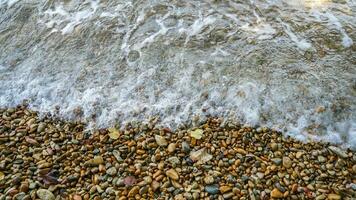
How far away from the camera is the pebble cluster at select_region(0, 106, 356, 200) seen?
12.5ft

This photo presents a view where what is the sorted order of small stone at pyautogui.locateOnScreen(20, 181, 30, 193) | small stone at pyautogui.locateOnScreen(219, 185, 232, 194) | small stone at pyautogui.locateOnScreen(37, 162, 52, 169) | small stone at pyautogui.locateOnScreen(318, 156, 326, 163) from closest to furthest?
small stone at pyautogui.locateOnScreen(219, 185, 232, 194) → small stone at pyautogui.locateOnScreen(20, 181, 30, 193) → small stone at pyautogui.locateOnScreen(318, 156, 326, 163) → small stone at pyautogui.locateOnScreen(37, 162, 52, 169)

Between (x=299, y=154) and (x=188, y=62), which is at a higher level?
(x=188, y=62)

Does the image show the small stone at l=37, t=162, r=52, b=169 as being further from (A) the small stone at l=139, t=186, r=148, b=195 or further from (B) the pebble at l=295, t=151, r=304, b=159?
(B) the pebble at l=295, t=151, r=304, b=159

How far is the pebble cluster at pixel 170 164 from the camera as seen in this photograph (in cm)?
380

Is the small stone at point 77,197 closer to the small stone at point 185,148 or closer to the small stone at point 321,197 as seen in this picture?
the small stone at point 185,148

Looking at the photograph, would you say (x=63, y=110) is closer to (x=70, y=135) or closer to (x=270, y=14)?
(x=70, y=135)

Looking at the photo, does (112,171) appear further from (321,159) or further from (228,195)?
(321,159)

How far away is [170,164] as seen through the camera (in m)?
4.09

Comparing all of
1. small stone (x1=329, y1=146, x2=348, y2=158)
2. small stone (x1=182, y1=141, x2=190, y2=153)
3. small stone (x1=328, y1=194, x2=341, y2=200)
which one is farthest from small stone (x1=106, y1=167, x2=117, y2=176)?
small stone (x1=329, y1=146, x2=348, y2=158)

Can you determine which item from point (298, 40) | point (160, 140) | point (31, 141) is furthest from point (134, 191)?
point (298, 40)

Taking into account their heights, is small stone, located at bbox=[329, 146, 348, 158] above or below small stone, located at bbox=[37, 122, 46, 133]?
below

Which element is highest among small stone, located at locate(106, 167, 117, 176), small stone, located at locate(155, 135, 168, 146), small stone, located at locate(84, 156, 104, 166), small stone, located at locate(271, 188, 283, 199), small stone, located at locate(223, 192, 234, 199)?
small stone, located at locate(84, 156, 104, 166)

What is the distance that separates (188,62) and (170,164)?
1941mm

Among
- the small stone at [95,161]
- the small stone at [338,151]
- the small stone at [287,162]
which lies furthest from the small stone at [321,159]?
the small stone at [95,161]
